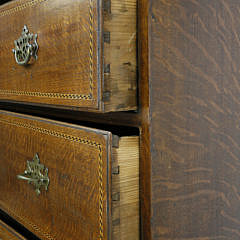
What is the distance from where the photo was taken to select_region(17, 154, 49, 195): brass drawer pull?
61cm

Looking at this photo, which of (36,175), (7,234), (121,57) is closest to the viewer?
(121,57)

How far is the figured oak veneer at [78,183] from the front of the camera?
48 centimetres

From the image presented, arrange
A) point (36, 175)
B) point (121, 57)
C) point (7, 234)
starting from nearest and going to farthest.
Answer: point (121, 57) → point (36, 175) → point (7, 234)

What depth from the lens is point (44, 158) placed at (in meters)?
0.61

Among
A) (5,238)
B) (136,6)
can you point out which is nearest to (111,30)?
(136,6)

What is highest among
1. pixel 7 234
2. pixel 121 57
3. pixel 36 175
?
pixel 121 57

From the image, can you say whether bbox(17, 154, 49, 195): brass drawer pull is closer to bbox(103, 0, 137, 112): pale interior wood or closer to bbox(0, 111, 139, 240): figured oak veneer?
bbox(0, 111, 139, 240): figured oak veneer

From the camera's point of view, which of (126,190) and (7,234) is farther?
(7,234)

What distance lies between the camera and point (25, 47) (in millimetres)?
636

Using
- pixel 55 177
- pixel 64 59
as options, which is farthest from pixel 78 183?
pixel 64 59

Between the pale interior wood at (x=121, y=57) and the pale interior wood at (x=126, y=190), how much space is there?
5 centimetres

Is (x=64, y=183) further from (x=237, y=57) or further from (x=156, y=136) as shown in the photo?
(x=237, y=57)

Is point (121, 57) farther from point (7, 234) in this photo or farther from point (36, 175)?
point (7, 234)

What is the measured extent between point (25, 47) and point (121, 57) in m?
0.22
